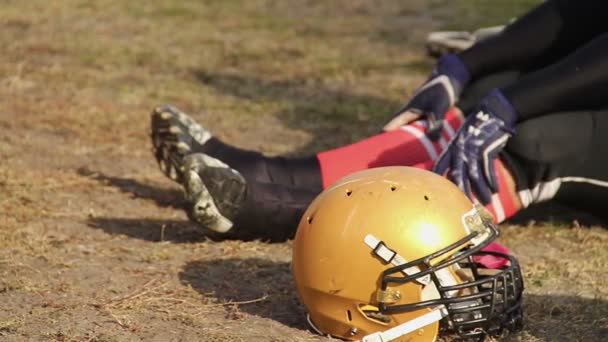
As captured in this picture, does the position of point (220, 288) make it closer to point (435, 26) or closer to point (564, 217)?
point (564, 217)

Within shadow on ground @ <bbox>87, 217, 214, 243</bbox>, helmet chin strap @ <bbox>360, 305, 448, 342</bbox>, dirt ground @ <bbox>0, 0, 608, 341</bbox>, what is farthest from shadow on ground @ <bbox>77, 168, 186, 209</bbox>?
helmet chin strap @ <bbox>360, 305, 448, 342</bbox>

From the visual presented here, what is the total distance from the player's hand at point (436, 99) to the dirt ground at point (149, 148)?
555 mm

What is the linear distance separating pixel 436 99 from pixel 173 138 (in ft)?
3.46

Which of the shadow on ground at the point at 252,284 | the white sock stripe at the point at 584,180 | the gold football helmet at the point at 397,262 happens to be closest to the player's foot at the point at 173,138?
the shadow on ground at the point at 252,284

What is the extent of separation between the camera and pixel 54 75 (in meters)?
7.12

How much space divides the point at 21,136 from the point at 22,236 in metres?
1.52

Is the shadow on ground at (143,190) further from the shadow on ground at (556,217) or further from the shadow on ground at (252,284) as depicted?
the shadow on ground at (556,217)

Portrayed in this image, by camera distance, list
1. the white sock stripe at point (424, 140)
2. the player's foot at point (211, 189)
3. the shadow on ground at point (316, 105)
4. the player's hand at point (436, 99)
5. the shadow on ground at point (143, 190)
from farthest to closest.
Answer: the shadow on ground at point (316, 105), the shadow on ground at point (143, 190), the player's hand at point (436, 99), the white sock stripe at point (424, 140), the player's foot at point (211, 189)

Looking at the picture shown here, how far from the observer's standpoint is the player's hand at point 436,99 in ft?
14.9

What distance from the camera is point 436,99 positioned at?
4594mm

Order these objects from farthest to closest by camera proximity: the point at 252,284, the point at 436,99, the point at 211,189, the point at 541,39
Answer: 1. the point at 541,39
2. the point at 436,99
3. the point at 211,189
4. the point at 252,284

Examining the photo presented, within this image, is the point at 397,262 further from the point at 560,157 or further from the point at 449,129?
the point at 449,129

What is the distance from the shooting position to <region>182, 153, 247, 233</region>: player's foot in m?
4.08

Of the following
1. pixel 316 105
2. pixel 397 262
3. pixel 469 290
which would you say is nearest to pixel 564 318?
→ pixel 469 290
